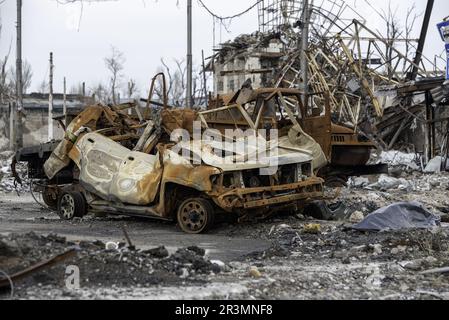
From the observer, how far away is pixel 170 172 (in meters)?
9.16

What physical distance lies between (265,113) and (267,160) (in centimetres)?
188

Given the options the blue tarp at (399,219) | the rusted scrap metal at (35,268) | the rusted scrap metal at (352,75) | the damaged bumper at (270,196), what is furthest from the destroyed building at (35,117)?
the rusted scrap metal at (35,268)

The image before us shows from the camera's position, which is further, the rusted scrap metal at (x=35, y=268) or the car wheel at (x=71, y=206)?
the car wheel at (x=71, y=206)

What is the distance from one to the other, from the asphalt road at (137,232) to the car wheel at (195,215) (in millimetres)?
144

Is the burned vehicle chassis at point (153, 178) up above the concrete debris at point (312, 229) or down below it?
above

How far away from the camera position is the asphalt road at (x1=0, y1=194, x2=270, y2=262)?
7.99 meters

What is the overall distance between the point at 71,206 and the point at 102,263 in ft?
18.1

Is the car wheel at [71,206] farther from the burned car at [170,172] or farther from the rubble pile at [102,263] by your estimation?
the rubble pile at [102,263]

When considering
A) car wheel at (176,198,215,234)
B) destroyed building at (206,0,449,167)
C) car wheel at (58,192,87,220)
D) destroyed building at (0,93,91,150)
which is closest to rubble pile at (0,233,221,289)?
car wheel at (176,198,215,234)

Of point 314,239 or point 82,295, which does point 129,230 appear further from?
point 82,295

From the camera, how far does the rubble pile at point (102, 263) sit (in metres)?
5.19

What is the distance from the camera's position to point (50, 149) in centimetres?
1162

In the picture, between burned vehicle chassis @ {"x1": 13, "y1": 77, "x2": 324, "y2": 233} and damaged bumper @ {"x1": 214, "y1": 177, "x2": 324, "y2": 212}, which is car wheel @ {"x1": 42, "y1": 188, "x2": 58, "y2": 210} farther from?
damaged bumper @ {"x1": 214, "y1": 177, "x2": 324, "y2": 212}
